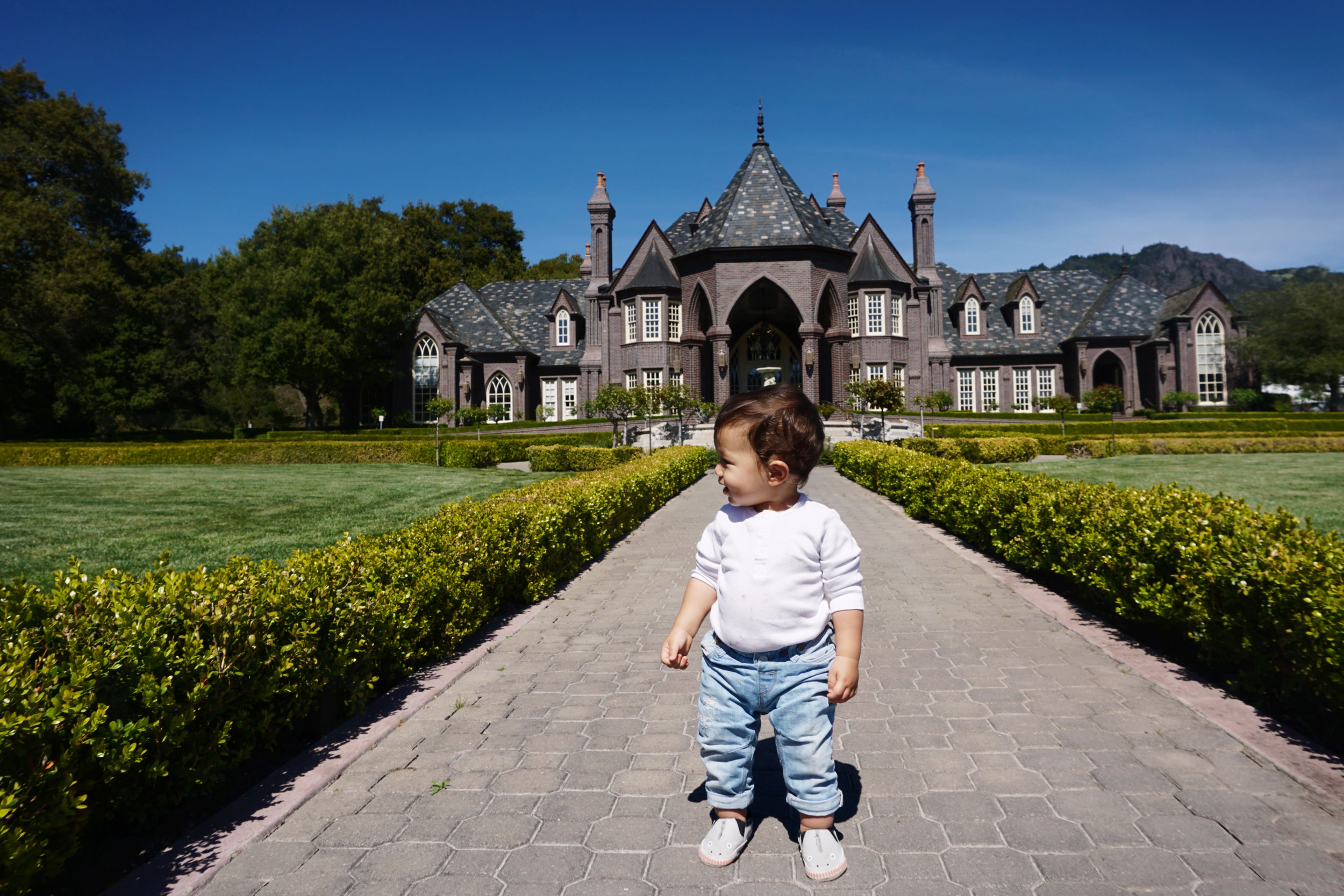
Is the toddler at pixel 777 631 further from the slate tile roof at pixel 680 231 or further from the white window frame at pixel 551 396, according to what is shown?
the white window frame at pixel 551 396

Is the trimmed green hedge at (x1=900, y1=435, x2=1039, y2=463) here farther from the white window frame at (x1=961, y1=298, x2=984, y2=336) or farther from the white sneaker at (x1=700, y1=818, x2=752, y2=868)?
the white window frame at (x1=961, y1=298, x2=984, y2=336)

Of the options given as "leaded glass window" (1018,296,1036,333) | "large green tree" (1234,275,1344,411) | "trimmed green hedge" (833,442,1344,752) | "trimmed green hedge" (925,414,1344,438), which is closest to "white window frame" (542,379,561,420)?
"trimmed green hedge" (925,414,1344,438)

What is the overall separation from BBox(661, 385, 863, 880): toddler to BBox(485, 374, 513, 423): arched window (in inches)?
1629

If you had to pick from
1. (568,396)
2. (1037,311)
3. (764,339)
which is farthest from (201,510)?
(1037,311)

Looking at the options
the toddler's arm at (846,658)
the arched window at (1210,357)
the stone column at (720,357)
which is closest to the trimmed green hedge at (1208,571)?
the toddler's arm at (846,658)

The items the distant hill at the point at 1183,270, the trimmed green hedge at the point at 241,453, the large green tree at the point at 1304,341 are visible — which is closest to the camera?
the trimmed green hedge at the point at 241,453

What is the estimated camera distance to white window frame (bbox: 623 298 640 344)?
3722cm

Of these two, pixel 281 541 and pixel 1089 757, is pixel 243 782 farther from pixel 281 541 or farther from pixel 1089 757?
pixel 281 541

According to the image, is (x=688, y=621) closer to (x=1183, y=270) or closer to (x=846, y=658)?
(x=846, y=658)

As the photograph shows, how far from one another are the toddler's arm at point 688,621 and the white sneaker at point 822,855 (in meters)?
0.62

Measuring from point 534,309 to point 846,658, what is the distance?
4585 centimetres

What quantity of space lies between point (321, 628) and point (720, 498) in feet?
40.1

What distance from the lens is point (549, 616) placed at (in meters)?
6.54

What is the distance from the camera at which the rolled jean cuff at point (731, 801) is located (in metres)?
2.78
